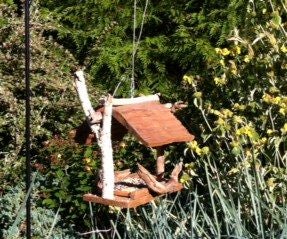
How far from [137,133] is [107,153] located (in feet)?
0.78

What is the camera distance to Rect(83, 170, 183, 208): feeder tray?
3.18 m

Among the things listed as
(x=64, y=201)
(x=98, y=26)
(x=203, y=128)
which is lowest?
(x=64, y=201)

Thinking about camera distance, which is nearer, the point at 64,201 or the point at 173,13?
the point at 64,201

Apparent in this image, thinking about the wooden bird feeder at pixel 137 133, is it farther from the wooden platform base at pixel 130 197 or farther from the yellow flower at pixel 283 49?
the yellow flower at pixel 283 49

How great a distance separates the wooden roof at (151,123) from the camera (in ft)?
10.4

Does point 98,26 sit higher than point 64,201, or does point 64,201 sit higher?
point 98,26

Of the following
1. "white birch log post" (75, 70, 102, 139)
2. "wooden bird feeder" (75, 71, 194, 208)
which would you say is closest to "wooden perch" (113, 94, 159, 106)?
"wooden bird feeder" (75, 71, 194, 208)

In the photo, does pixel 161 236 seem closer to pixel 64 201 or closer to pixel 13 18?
pixel 64 201

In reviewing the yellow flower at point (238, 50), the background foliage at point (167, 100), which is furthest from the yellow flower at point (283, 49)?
the yellow flower at point (238, 50)

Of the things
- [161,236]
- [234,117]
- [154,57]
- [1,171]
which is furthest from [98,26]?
[161,236]

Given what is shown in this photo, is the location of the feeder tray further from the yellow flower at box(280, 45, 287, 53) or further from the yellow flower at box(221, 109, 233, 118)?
the yellow flower at box(280, 45, 287, 53)

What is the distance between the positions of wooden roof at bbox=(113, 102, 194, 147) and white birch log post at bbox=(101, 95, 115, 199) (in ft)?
0.19

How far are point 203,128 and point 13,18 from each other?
2124mm

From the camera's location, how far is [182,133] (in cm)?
332
